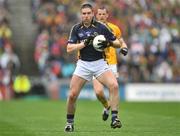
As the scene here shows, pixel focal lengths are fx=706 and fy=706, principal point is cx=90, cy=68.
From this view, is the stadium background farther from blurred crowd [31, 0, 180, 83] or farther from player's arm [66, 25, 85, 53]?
player's arm [66, 25, 85, 53]

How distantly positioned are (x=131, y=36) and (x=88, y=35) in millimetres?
20725

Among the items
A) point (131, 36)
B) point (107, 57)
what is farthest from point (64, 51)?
point (107, 57)

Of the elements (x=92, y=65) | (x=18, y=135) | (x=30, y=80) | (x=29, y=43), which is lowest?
(x=18, y=135)

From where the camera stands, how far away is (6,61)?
32594 millimetres

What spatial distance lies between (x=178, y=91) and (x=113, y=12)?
19.5ft

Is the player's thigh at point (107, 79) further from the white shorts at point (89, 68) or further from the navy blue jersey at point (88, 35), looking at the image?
the navy blue jersey at point (88, 35)

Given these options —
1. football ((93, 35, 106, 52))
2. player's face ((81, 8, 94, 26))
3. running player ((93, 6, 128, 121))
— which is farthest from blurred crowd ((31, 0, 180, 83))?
football ((93, 35, 106, 52))

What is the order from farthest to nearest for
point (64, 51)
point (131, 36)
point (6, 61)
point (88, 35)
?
point (131, 36) < point (64, 51) < point (6, 61) < point (88, 35)

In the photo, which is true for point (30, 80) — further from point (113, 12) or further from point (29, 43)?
point (113, 12)

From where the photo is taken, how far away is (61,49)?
111 ft

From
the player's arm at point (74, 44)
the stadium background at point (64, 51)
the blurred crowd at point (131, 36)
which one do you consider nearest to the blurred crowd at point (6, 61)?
the stadium background at point (64, 51)

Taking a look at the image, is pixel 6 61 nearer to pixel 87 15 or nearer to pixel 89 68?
pixel 89 68

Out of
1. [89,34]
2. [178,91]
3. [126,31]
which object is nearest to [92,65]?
[89,34]

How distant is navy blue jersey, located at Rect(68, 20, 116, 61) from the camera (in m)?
14.1
